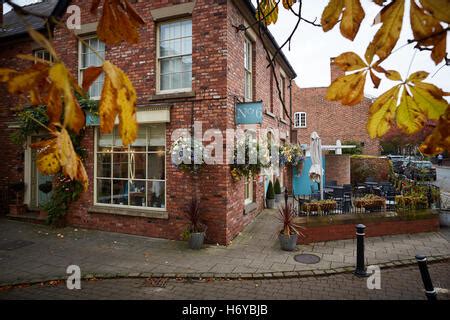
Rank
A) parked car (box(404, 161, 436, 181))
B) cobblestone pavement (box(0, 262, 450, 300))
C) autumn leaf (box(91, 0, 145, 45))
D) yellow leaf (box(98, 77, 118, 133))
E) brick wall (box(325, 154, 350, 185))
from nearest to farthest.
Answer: yellow leaf (box(98, 77, 118, 133)) → autumn leaf (box(91, 0, 145, 45)) → cobblestone pavement (box(0, 262, 450, 300)) → parked car (box(404, 161, 436, 181)) → brick wall (box(325, 154, 350, 185))

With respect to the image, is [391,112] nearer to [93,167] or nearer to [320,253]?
[320,253]

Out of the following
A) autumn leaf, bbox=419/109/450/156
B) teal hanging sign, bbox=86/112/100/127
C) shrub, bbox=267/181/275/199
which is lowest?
shrub, bbox=267/181/275/199

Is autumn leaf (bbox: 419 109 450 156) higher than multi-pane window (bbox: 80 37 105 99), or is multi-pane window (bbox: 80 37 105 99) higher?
multi-pane window (bbox: 80 37 105 99)

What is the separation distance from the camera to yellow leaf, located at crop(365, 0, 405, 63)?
1.25m

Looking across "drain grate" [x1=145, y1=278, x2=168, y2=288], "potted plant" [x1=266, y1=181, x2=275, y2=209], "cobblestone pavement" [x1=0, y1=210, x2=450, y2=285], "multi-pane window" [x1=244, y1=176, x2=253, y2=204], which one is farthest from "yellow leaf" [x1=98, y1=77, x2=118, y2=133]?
"potted plant" [x1=266, y1=181, x2=275, y2=209]

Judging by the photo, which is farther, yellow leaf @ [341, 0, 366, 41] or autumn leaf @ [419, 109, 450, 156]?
yellow leaf @ [341, 0, 366, 41]

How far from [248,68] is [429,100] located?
9.07m

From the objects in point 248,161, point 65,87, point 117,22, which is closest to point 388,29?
point 65,87

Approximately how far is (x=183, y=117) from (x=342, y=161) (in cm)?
1176

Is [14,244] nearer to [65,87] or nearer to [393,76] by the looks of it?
[65,87]

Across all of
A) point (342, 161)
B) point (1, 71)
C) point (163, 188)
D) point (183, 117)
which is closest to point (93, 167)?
point (163, 188)

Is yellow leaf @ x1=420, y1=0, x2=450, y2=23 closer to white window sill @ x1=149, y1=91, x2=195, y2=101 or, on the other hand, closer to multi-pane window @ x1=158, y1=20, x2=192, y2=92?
white window sill @ x1=149, y1=91, x2=195, y2=101

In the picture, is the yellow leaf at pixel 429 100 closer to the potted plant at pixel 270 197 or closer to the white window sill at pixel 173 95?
the white window sill at pixel 173 95

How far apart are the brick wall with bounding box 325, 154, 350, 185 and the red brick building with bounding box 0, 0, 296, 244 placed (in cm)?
846
